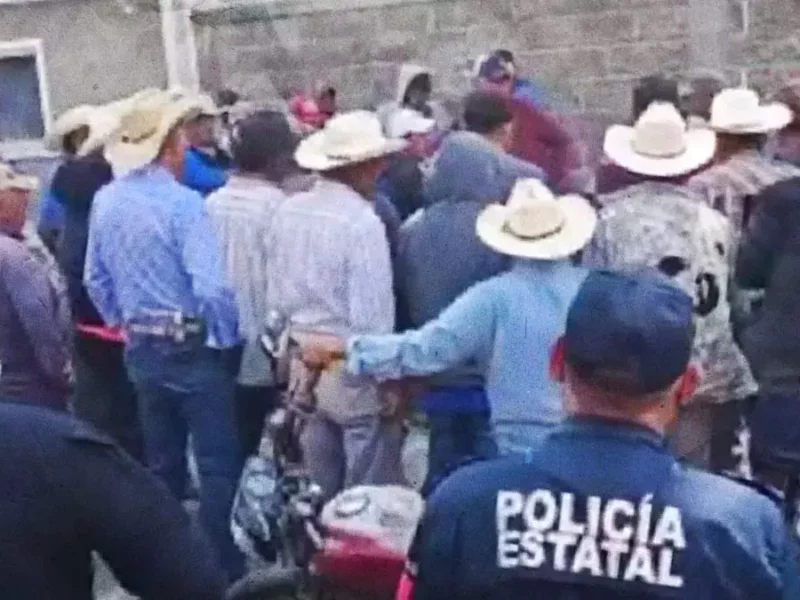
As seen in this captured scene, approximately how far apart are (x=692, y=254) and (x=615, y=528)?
3.14 metres

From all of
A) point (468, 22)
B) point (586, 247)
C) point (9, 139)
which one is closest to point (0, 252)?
point (586, 247)

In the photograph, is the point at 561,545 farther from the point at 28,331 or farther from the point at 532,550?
the point at 28,331

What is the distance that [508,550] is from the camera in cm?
322

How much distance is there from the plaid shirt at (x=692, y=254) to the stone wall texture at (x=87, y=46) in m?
10.8

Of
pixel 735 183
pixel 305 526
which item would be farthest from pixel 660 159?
pixel 305 526

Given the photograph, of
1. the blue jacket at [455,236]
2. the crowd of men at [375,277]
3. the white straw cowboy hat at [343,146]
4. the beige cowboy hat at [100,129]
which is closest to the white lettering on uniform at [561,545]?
the crowd of men at [375,277]

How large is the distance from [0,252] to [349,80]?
902 cm

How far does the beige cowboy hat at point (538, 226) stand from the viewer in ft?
19.8

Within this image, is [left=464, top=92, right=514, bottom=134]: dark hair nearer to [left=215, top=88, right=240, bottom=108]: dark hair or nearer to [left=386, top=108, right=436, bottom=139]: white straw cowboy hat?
[left=386, top=108, right=436, bottom=139]: white straw cowboy hat

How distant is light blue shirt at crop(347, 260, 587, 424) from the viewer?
587cm

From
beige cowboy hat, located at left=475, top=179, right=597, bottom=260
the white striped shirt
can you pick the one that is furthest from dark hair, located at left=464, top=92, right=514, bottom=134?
beige cowboy hat, located at left=475, top=179, right=597, bottom=260

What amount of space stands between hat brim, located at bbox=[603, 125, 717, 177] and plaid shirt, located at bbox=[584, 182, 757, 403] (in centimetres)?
13

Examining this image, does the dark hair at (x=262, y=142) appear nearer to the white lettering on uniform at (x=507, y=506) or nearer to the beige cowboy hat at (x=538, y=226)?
the beige cowboy hat at (x=538, y=226)

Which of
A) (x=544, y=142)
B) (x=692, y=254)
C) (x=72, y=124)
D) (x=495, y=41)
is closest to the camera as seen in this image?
(x=692, y=254)
